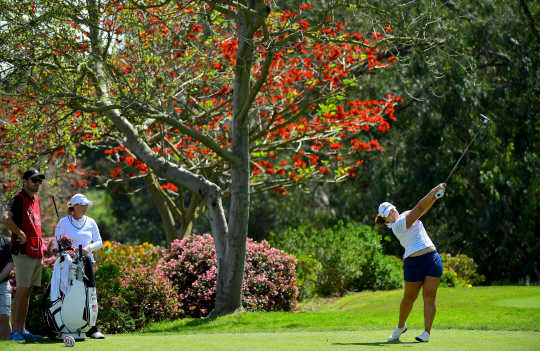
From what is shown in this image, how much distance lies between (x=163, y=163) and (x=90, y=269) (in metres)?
4.09

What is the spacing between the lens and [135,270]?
10.5 meters

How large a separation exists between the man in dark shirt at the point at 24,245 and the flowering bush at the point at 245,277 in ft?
13.5

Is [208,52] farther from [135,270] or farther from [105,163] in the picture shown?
[105,163]

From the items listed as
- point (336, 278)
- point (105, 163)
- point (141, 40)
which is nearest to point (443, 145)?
point (336, 278)

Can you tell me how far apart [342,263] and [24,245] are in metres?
8.78

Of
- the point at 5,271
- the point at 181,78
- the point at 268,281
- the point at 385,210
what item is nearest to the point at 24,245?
the point at 5,271

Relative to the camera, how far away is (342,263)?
48.2 feet

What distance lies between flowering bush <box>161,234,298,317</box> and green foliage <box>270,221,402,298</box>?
6.05 ft

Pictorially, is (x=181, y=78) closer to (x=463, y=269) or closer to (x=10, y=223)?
(x=10, y=223)

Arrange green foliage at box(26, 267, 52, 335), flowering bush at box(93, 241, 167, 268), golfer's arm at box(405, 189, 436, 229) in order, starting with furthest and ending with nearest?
flowering bush at box(93, 241, 167, 268)
green foliage at box(26, 267, 52, 335)
golfer's arm at box(405, 189, 436, 229)

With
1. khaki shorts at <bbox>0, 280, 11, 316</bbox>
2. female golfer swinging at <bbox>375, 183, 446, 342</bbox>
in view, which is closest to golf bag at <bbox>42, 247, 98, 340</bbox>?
khaki shorts at <bbox>0, 280, 11, 316</bbox>

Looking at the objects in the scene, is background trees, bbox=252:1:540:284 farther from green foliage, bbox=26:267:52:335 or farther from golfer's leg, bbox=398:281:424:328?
green foliage, bbox=26:267:52:335

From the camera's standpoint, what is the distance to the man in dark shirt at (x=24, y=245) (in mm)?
7445

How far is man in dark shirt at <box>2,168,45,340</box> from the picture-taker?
7445mm
